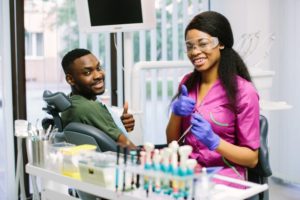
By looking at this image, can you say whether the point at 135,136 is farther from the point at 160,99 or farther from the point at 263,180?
the point at 160,99

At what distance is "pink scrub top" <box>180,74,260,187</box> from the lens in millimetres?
1723

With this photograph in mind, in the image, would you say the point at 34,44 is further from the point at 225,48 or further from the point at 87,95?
the point at 225,48

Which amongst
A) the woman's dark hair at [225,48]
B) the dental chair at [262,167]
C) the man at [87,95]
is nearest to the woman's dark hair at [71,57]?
the man at [87,95]

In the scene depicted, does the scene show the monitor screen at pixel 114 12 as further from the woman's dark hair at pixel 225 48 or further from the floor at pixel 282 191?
the floor at pixel 282 191

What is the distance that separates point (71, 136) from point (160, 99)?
192cm

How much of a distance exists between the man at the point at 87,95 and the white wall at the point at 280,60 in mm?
1950

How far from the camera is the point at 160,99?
11.8ft

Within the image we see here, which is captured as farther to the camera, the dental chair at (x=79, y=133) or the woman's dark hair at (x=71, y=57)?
the woman's dark hair at (x=71, y=57)

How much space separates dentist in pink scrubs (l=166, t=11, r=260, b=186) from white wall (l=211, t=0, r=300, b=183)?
5.91 ft

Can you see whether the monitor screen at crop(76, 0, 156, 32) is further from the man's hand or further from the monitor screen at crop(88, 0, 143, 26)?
the man's hand

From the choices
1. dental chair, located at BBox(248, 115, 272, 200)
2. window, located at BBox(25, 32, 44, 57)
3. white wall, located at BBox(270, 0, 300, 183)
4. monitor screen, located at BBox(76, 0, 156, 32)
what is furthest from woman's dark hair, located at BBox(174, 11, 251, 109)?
white wall, located at BBox(270, 0, 300, 183)

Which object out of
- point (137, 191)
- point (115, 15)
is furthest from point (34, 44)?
point (137, 191)

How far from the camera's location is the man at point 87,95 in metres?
1.81

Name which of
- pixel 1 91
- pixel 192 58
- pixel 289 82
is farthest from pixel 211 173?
pixel 289 82
